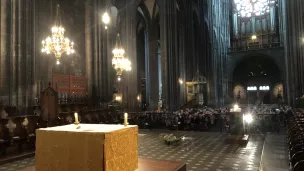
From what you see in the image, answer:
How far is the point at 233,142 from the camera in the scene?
9.83 metres

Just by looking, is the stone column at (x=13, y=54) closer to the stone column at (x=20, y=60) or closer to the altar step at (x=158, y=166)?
the stone column at (x=20, y=60)

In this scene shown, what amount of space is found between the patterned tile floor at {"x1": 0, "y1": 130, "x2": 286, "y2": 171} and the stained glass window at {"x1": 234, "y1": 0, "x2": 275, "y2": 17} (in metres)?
42.1

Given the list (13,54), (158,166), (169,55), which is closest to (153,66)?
(169,55)

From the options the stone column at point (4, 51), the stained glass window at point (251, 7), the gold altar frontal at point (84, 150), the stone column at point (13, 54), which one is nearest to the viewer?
the gold altar frontal at point (84, 150)

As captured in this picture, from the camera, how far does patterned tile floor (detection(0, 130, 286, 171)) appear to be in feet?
21.9

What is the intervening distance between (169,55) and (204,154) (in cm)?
1552

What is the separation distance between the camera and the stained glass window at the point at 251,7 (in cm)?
4676

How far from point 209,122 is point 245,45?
118 ft

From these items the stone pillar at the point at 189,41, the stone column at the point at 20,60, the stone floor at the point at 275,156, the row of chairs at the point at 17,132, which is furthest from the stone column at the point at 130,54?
the stone floor at the point at 275,156

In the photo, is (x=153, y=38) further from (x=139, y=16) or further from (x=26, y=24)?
(x=26, y=24)

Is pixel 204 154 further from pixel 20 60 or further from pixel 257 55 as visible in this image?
pixel 257 55

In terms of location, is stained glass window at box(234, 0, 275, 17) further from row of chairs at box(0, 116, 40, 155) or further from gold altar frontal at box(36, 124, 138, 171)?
gold altar frontal at box(36, 124, 138, 171)

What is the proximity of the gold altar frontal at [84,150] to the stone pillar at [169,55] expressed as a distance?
63.3 feet

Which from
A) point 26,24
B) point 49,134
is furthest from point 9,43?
point 49,134
